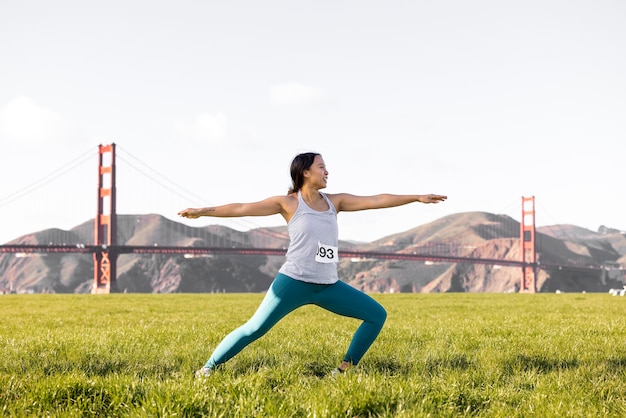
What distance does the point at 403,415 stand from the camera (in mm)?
4148

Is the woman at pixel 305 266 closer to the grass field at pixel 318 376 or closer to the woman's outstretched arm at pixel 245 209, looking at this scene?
the woman's outstretched arm at pixel 245 209

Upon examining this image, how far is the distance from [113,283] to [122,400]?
6946 centimetres

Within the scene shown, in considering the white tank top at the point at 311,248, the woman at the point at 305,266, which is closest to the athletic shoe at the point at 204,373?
the woman at the point at 305,266

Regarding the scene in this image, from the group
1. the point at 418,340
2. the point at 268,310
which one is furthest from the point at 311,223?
the point at 418,340

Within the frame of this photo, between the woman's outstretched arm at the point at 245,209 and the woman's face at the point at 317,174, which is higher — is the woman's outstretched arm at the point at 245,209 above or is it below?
below

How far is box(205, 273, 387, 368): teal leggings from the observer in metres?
5.50

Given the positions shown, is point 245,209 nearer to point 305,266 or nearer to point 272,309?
point 305,266

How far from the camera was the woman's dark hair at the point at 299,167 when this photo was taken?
5805 mm

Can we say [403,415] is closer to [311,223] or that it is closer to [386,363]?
[311,223]

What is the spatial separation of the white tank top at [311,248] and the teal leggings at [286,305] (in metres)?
0.08

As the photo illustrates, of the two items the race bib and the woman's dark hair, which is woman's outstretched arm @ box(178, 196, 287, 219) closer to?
the woman's dark hair

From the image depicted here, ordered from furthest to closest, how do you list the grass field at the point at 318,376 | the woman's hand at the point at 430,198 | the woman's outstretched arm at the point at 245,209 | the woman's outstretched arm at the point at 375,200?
the woman's hand at the point at 430,198
the woman's outstretched arm at the point at 375,200
the woman's outstretched arm at the point at 245,209
the grass field at the point at 318,376

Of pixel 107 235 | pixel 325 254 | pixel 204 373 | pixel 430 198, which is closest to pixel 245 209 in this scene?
pixel 325 254

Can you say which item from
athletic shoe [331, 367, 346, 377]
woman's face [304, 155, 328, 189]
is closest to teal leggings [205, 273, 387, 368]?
athletic shoe [331, 367, 346, 377]
